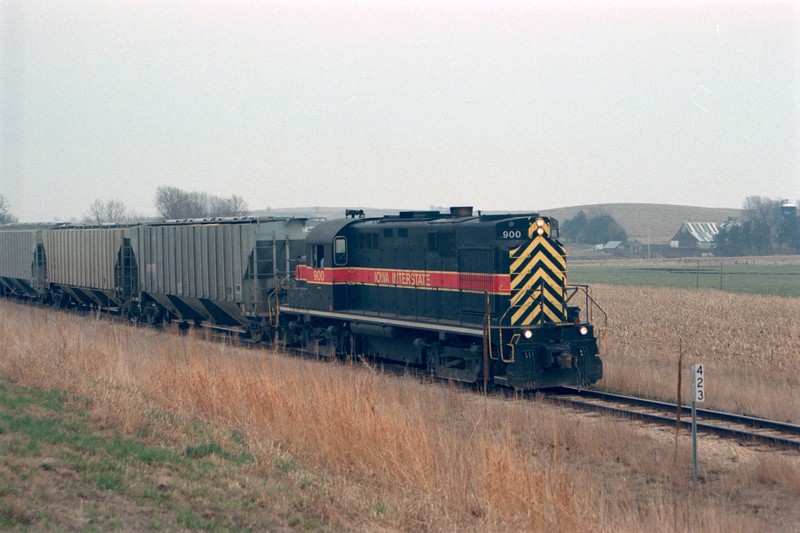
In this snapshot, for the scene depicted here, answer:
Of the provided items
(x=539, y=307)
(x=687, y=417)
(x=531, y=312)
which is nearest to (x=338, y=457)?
(x=687, y=417)

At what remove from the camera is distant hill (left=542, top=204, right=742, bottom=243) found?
4734 inches

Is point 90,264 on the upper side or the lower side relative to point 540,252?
lower

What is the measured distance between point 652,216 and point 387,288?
124936 mm

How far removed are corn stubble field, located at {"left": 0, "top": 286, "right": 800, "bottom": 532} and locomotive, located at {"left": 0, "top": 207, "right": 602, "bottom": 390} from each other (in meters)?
1.41

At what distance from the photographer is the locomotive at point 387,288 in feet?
46.6

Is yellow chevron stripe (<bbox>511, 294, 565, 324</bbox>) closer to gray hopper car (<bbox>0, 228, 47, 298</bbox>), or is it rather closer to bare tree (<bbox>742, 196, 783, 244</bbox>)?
gray hopper car (<bbox>0, 228, 47, 298</bbox>)

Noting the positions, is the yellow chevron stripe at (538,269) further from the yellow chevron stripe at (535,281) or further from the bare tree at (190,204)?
the bare tree at (190,204)

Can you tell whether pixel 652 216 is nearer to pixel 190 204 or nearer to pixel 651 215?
pixel 651 215

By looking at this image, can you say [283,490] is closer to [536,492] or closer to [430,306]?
[536,492]

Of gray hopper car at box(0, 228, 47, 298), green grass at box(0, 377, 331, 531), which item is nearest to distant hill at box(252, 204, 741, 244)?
gray hopper car at box(0, 228, 47, 298)

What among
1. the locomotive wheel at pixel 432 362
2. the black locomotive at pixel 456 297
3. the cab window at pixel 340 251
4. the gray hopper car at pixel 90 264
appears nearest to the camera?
the black locomotive at pixel 456 297

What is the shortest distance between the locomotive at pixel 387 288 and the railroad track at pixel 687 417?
0.51 meters

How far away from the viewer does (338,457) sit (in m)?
9.00

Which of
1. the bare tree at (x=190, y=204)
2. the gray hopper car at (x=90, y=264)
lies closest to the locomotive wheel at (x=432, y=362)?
the gray hopper car at (x=90, y=264)
